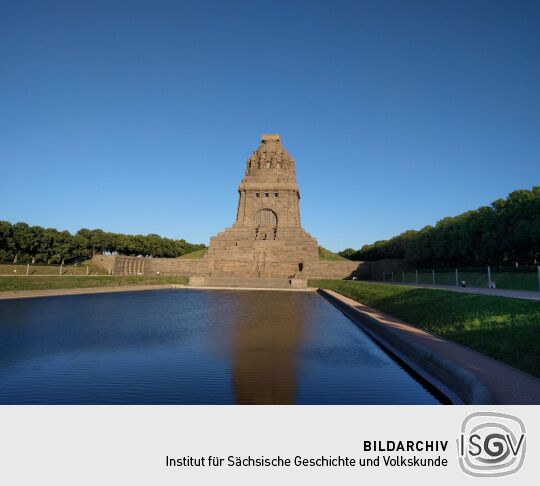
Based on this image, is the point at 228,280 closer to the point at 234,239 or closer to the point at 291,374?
the point at 234,239

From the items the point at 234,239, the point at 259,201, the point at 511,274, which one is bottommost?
the point at 511,274

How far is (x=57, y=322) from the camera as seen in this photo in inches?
542

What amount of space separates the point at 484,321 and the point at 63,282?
97.0ft

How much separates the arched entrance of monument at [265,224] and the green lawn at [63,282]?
26.4 meters

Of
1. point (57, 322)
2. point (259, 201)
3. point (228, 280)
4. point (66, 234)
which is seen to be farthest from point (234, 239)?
point (57, 322)

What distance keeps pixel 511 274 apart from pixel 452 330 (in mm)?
22536

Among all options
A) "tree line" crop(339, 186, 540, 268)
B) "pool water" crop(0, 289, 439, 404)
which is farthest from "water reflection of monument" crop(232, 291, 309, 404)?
"tree line" crop(339, 186, 540, 268)

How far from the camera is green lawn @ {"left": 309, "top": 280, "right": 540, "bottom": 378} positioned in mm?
7422

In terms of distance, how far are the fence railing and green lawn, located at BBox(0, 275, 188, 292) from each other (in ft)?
99.0

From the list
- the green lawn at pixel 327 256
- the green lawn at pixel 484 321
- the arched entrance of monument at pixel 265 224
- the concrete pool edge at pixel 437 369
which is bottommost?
the concrete pool edge at pixel 437 369

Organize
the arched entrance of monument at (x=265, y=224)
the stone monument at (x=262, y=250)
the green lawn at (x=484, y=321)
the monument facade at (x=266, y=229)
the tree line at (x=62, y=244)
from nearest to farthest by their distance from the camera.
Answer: the green lawn at (x=484, y=321) → the stone monument at (x=262, y=250) → the monument facade at (x=266, y=229) → the tree line at (x=62, y=244) → the arched entrance of monument at (x=265, y=224)

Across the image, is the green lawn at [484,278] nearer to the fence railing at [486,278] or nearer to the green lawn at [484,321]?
the fence railing at [486,278]

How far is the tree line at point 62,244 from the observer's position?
57.7 meters
